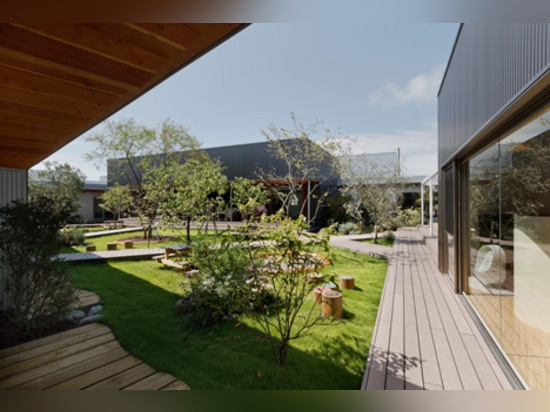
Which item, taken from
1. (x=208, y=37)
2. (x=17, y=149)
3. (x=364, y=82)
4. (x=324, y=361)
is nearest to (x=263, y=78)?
(x=364, y=82)

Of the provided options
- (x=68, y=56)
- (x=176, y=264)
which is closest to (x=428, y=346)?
(x=68, y=56)

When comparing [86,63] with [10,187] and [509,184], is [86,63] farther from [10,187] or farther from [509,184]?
[509,184]

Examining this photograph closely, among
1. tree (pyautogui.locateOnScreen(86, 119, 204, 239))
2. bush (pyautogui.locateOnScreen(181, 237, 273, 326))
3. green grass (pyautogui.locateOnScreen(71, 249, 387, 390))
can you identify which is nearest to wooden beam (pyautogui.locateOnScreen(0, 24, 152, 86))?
bush (pyautogui.locateOnScreen(181, 237, 273, 326))

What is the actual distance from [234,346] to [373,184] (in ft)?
33.3

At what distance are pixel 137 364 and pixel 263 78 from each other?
7105 millimetres

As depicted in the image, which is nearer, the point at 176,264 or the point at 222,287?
the point at 222,287

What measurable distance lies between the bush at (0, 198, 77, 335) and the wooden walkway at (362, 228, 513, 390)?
3.68 m

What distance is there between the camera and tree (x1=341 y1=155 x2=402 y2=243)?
11.5m

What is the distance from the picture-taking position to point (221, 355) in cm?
290

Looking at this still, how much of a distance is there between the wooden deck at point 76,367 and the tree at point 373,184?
10.1 meters

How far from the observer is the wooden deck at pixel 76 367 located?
95.0 inches

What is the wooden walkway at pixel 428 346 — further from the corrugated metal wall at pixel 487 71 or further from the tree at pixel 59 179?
the tree at pixel 59 179

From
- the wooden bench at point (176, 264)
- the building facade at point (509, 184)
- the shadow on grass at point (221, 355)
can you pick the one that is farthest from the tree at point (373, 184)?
the shadow on grass at point (221, 355)
